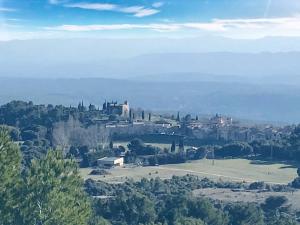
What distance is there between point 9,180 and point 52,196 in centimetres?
87

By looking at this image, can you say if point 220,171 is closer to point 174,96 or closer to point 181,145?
point 181,145

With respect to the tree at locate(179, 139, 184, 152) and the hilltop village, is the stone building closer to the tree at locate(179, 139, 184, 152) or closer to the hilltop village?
the hilltop village

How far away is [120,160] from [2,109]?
1523cm

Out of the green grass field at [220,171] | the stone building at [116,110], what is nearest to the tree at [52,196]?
the green grass field at [220,171]

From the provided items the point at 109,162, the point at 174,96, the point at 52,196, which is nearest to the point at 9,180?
the point at 52,196

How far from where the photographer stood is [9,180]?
42.0 feet

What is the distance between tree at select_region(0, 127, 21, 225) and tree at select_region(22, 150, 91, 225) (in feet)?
0.61

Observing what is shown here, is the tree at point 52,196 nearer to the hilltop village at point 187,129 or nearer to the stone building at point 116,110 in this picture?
the hilltop village at point 187,129

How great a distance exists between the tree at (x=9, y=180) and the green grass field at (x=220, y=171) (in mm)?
17255

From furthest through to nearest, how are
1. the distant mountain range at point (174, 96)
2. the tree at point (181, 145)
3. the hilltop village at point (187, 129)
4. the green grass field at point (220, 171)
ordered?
the distant mountain range at point (174, 96)
the hilltop village at point (187, 129)
the tree at point (181, 145)
the green grass field at point (220, 171)

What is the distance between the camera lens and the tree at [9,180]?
497 inches

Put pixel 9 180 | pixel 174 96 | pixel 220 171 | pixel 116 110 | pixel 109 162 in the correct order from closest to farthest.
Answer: pixel 9 180
pixel 220 171
pixel 109 162
pixel 116 110
pixel 174 96

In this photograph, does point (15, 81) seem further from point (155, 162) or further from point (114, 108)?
point (155, 162)

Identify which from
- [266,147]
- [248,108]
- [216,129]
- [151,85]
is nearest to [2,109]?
[216,129]
